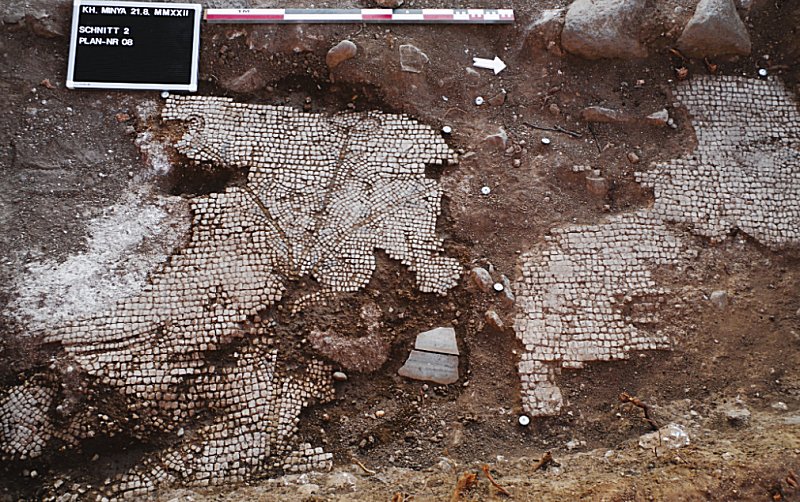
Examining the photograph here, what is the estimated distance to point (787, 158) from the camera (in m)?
6.63

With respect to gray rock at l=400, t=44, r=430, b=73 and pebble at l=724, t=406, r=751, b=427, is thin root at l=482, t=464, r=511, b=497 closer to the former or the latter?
pebble at l=724, t=406, r=751, b=427

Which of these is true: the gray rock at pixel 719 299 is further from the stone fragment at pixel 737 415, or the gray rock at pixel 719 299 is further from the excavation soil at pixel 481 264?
the stone fragment at pixel 737 415

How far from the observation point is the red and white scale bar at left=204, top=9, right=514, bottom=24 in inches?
276

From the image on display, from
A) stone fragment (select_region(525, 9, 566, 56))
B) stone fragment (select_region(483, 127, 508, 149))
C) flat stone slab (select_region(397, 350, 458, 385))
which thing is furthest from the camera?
stone fragment (select_region(525, 9, 566, 56))

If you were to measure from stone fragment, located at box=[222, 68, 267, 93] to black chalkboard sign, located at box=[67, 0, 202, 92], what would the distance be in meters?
0.36

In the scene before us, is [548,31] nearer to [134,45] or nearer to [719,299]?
[719,299]

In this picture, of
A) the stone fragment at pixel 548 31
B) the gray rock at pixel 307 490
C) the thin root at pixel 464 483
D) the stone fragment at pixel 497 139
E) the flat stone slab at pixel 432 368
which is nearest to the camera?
the thin root at pixel 464 483

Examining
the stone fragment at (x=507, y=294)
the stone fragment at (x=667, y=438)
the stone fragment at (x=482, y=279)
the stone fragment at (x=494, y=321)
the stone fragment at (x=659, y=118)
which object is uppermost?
the stone fragment at (x=659, y=118)

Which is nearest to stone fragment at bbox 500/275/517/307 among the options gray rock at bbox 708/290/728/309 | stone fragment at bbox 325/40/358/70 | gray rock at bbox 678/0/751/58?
gray rock at bbox 708/290/728/309

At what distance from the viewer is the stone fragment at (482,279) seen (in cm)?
616

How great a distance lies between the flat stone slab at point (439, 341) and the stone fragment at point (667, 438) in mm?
1741

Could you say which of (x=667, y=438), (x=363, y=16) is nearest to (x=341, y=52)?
(x=363, y=16)

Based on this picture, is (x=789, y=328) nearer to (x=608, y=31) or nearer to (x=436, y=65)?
(x=608, y=31)

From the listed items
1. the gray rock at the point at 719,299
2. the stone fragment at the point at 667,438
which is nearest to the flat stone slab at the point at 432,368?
the stone fragment at the point at 667,438
